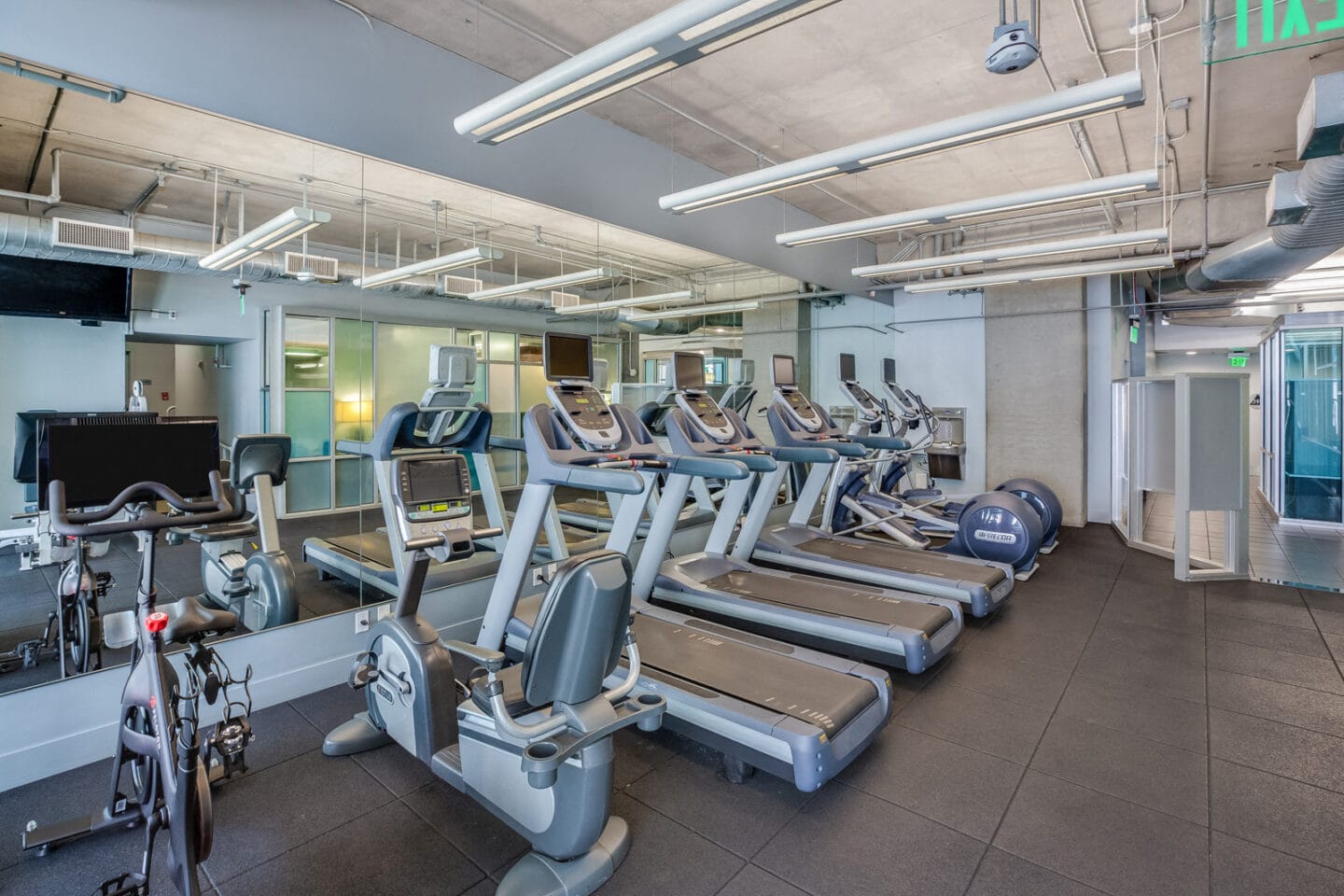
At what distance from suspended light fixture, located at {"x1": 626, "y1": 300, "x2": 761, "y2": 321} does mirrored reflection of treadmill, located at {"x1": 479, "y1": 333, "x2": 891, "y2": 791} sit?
6.64 feet

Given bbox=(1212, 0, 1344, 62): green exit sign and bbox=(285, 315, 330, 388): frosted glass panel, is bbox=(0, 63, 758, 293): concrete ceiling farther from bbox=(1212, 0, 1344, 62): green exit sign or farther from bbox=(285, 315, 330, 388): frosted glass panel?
bbox=(1212, 0, 1344, 62): green exit sign

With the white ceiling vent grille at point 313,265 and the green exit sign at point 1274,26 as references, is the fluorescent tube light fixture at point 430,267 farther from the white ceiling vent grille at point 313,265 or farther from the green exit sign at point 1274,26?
the green exit sign at point 1274,26

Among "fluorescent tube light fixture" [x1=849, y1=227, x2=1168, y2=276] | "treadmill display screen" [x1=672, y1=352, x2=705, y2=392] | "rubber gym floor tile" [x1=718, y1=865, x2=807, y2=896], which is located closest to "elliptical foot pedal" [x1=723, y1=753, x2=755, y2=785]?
"rubber gym floor tile" [x1=718, y1=865, x2=807, y2=896]

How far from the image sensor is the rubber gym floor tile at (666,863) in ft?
6.63

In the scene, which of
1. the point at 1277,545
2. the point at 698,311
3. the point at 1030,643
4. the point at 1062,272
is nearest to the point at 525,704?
the point at 1030,643

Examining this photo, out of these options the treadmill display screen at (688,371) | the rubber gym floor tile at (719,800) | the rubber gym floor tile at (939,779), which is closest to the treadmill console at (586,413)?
the treadmill display screen at (688,371)

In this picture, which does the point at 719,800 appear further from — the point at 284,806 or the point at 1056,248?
the point at 1056,248

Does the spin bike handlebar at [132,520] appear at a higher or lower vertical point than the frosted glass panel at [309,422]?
lower

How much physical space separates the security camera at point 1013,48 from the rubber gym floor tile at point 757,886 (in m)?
3.01

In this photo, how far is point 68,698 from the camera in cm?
265

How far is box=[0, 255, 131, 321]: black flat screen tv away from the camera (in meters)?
2.70

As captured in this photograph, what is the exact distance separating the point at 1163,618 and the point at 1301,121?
3132mm

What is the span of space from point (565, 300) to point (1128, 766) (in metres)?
4.46

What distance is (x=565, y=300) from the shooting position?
203 inches
